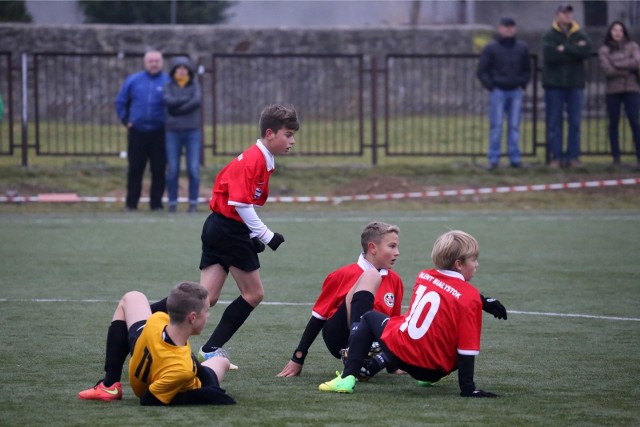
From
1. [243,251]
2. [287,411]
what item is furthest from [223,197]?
[287,411]

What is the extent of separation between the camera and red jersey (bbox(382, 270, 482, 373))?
638 cm

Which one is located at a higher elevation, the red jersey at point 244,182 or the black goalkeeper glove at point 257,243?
the red jersey at point 244,182

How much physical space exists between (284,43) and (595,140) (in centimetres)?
689

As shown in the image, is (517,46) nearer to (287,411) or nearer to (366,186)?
(366,186)

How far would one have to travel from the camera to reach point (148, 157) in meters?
17.4

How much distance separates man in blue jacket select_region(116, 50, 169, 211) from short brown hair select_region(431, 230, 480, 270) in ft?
35.8

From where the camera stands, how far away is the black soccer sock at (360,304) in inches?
272

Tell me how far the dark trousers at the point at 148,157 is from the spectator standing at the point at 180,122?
26cm

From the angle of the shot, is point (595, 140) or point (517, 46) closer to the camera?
point (517, 46)

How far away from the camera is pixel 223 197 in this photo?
24.0ft

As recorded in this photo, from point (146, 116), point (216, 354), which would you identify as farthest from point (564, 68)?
point (216, 354)

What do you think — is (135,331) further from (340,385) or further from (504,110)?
(504,110)

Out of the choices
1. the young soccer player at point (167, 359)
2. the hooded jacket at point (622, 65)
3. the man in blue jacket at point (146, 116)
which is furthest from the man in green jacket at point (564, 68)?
the young soccer player at point (167, 359)

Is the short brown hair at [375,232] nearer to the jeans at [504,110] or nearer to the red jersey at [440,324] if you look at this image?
the red jersey at [440,324]
